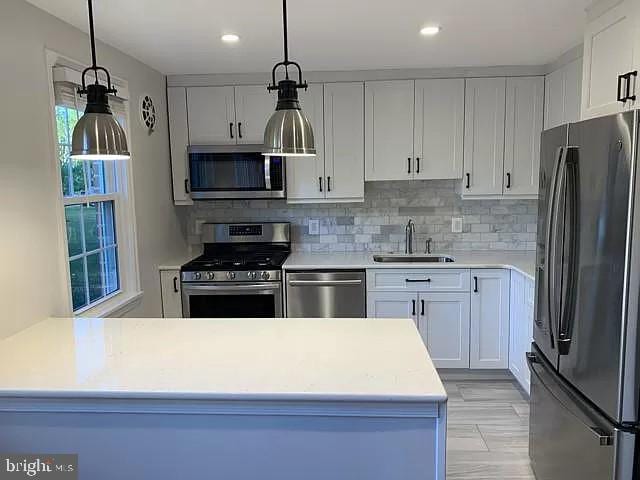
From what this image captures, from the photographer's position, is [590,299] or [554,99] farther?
[554,99]

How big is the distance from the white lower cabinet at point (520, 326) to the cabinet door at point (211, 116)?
7.78ft

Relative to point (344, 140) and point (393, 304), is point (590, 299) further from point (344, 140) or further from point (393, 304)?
point (344, 140)

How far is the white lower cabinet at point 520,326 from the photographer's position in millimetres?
3168

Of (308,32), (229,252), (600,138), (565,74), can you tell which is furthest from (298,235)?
(600,138)

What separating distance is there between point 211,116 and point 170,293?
4.61 feet

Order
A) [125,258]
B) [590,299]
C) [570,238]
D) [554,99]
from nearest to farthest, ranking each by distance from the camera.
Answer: [590,299]
[570,238]
[125,258]
[554,99]

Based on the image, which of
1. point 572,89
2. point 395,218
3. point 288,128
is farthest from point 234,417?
point 572,89

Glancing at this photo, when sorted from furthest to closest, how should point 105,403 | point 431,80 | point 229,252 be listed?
point 229,252 < point 431,80 < point 105,403

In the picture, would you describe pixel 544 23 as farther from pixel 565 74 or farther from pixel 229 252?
pixel 229 252

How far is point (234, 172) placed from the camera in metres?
3.87

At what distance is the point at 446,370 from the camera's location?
3828 millimetres

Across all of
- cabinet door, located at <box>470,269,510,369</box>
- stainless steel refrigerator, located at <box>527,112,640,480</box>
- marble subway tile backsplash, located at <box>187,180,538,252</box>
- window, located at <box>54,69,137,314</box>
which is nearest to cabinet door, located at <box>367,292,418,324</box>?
cabinet door, located at <box>470,269,510,369</box>

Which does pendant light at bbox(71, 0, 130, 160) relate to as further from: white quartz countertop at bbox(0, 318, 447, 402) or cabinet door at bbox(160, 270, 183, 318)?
cabinet door at bbox(160, 270, 183, 318)

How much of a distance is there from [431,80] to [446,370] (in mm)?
2234
